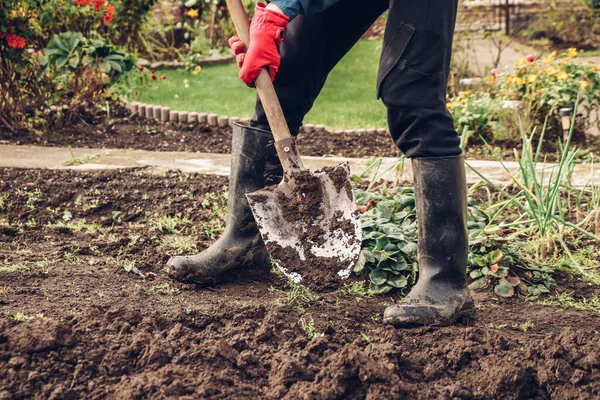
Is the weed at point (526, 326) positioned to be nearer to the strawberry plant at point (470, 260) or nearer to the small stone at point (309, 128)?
the strawberry plant at point (470, 260)

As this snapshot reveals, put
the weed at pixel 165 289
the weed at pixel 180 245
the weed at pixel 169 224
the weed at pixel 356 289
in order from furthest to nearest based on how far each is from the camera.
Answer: the weed at pixel 169 224, the weed at pixel 180 245, the weed at pixel 356 289, the weed at pixel 165 289

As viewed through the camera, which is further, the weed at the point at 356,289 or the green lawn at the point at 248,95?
the green lawn at the point at 248,95

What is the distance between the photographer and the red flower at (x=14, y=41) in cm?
A: 546

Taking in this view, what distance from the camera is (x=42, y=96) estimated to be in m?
5.97

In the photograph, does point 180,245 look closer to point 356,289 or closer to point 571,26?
point 356,289

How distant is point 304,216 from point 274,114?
0.35 meters

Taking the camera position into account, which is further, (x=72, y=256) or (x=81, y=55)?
(x=81, y=55)

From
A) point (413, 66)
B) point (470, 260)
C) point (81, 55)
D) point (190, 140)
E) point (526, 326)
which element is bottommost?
point (526, 326)

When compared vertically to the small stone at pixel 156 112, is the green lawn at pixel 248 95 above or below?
above

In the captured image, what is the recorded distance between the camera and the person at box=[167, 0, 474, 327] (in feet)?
7.88

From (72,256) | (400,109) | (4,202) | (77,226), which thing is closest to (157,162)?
(4,202)

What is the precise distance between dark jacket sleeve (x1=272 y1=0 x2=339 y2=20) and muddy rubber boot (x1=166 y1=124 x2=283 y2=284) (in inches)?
22.0

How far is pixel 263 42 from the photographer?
2.45 m

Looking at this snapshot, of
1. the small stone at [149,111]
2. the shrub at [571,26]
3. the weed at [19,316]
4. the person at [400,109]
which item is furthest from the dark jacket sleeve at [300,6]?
the shrub at [571,26]
